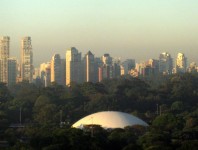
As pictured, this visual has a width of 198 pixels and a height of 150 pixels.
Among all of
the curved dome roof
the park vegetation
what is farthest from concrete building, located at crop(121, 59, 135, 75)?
the curved dome roof

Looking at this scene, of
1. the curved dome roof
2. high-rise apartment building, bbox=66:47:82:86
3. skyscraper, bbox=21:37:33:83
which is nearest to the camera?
the curved dome roof

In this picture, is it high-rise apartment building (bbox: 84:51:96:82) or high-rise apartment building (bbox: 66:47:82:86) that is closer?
high-rise apartment building (bbox: 66:47:82:86)

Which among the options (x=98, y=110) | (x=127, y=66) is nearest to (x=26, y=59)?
(x=127, y=66)

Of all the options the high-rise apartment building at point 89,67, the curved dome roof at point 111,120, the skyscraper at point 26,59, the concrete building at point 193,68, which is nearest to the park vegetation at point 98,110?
the curved dome roof at point 111,120

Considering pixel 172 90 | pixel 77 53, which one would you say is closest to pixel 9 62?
pixel 77 53

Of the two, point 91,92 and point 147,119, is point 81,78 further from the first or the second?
point 147,119

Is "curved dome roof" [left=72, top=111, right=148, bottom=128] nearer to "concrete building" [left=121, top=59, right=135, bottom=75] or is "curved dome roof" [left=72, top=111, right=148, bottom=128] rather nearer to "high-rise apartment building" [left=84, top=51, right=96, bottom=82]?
"high-rise apartment building" [left=84, top=51, right=96, bottom=82]
